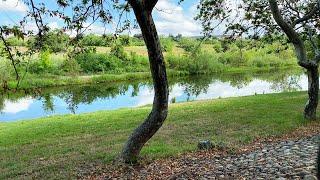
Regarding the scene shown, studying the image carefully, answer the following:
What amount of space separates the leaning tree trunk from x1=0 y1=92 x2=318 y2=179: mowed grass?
3.30 ft

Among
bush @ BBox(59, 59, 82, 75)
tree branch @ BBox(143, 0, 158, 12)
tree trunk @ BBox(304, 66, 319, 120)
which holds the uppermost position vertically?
tree branch @ BBox(143, 0, 158, 12)

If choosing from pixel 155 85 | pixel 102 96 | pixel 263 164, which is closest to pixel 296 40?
pixel 263 164

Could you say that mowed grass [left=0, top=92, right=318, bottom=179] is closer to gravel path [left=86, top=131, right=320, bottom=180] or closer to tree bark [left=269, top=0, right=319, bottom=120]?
gravel path [left=86, top=131, right=320, bottom=180]

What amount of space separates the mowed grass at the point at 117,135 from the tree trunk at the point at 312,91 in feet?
1.81

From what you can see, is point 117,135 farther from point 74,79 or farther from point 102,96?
point 74,79

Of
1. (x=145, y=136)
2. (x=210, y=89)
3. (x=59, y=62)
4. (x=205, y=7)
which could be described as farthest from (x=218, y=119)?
(x=59, y=62)

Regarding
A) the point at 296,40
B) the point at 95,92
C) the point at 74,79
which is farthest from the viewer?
the point at 74,79

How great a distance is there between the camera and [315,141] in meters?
14.2

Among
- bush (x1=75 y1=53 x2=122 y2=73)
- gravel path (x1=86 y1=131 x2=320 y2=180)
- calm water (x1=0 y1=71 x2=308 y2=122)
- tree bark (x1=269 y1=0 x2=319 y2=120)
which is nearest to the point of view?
gravel path (x1=86 y1=131 x2=320 y2=180)

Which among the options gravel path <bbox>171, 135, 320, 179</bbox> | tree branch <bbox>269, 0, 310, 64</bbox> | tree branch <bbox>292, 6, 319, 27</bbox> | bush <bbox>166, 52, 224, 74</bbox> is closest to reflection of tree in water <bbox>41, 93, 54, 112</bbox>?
tree branch <bbox>292, 6, 319, 27</bbox>

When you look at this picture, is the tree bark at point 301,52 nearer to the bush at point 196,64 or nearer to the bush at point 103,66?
the bush at point 103,66

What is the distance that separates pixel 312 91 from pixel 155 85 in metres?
10.1

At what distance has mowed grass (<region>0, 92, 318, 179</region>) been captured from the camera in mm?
13638

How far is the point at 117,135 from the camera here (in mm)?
18828
